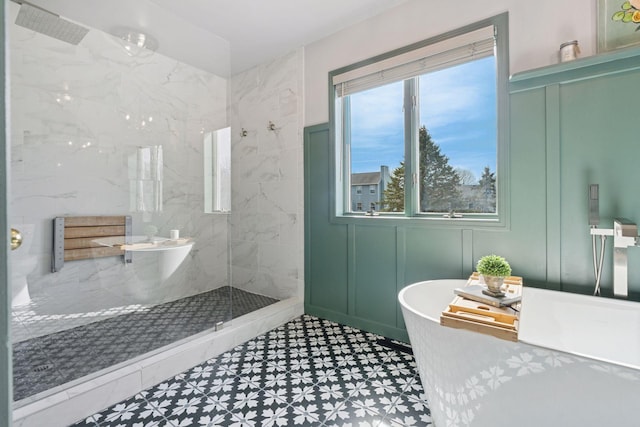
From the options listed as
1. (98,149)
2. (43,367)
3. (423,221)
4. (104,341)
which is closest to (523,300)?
(423,221)

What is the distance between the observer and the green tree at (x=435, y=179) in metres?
2.18

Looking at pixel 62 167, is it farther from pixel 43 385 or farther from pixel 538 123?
pixel 538 123

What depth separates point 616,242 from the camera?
147 cm

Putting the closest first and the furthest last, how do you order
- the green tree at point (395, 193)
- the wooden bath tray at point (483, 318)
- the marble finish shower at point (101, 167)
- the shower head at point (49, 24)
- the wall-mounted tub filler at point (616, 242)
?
the wooden bath tray at point (483, 318) < the wall-mounted tub filler at point (616, 242) < the shower head at point (49, 24) < the marble finish shower at point (101, 167) < the green tree at point (395, 193)

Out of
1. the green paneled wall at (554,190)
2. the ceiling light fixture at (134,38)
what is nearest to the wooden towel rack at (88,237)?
the ceiling light fixture at (134,38)

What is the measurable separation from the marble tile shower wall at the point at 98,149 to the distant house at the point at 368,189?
1.42m

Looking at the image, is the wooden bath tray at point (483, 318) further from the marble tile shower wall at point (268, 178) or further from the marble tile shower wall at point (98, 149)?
the marble tile shower wall at point (98, 149)

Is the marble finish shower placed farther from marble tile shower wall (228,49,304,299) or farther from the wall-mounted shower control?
the wall-mounted shower control

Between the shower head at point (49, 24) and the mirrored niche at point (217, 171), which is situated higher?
the shower head at point (49, 24)

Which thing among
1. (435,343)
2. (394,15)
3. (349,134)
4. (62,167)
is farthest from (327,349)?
(394,15)

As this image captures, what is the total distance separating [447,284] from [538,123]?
1.05 meters

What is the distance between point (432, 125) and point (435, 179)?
0.39 meters

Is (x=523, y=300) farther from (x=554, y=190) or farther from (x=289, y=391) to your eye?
(x=289, y=391)

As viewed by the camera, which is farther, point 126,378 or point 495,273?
point 126,378
